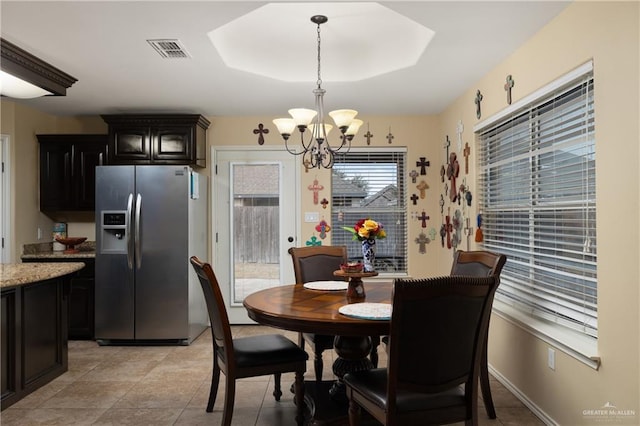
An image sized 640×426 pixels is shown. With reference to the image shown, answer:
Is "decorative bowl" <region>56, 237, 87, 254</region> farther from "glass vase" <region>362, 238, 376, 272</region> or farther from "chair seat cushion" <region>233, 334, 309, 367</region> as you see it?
"glass vase" <region>362, 238, 376, 272</region>

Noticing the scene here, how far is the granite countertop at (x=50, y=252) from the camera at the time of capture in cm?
456

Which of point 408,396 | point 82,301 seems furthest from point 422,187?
point 82,301

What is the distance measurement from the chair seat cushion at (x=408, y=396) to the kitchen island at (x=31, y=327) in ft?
6.98

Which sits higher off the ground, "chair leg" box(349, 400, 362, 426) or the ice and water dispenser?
the ice and water dispenser

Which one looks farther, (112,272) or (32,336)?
(112,272)

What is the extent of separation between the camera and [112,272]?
4.48m

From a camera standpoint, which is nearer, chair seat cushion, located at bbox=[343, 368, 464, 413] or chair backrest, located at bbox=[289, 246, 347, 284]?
chair seat cushion, located at bbox=[343, 368, 464, 413]

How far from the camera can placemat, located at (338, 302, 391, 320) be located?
222 centimetres

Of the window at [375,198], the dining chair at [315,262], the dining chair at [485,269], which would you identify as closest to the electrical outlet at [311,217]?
the window at [375,198]

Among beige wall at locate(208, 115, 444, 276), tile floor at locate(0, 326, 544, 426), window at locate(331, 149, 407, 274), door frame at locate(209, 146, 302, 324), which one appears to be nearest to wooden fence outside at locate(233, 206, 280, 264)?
door frame at locate(209, 146, 302, 324)

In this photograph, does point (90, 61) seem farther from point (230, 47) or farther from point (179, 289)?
point (179, 289)

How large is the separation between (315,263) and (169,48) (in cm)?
188

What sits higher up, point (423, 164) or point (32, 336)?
point (423, 164)

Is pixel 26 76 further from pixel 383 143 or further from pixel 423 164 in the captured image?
pixel 423 164
